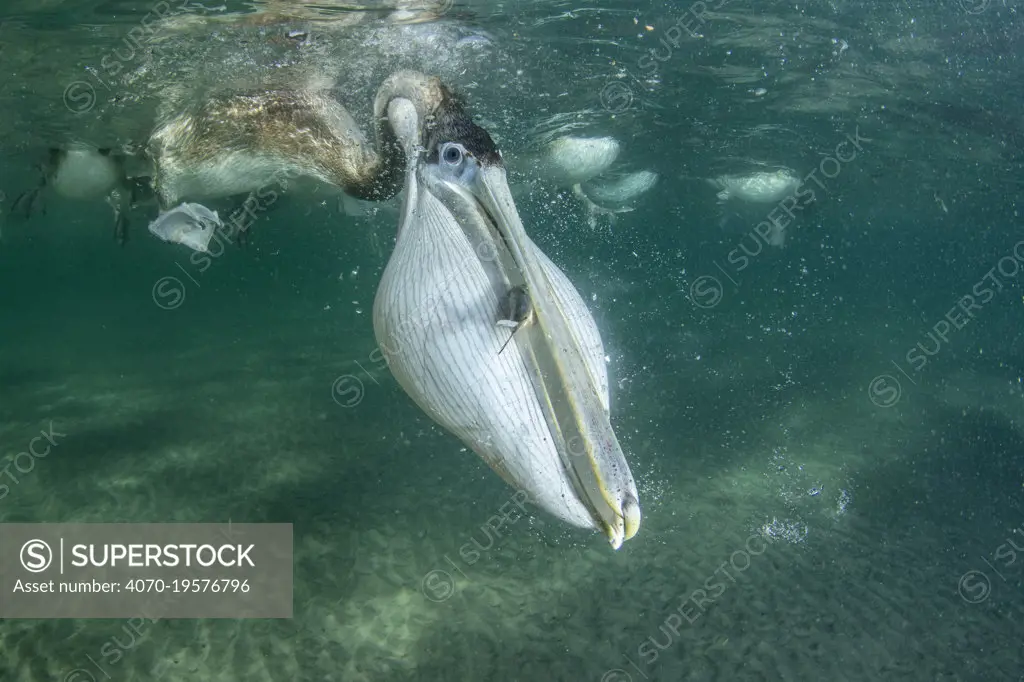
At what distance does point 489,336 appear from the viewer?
96.7 inches

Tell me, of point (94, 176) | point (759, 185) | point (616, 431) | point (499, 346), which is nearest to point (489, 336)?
point (499, 346)

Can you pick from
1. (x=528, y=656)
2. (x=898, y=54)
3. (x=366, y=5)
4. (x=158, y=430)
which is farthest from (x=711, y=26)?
(x=158, y=430)

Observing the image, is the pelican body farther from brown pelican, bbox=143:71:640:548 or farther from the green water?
brown pelican, bbox=143:71:640:548

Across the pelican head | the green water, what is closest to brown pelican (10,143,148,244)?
the green water

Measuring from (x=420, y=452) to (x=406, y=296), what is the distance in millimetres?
5466

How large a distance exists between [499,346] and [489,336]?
57mm

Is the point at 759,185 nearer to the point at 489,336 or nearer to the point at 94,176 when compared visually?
the point at 94,176

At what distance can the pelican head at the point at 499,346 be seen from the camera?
2324 millimetres

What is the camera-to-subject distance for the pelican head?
2.32 meters

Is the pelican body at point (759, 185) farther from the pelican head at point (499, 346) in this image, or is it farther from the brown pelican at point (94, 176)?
the pelican head at point (499, 346)

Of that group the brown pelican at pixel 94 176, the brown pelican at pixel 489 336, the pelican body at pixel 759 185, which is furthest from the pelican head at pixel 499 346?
the pelican body at pixel 759 185

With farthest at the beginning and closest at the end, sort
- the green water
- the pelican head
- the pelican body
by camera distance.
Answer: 1. the pelican body
2. the green water
3. the pelican head

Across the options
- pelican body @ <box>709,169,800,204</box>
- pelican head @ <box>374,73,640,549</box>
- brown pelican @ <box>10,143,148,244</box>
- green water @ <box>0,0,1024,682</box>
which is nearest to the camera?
pelican head @ <box>374,73,640,549</box>

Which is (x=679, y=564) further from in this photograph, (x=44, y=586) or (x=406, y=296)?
(x=44, y=586)
